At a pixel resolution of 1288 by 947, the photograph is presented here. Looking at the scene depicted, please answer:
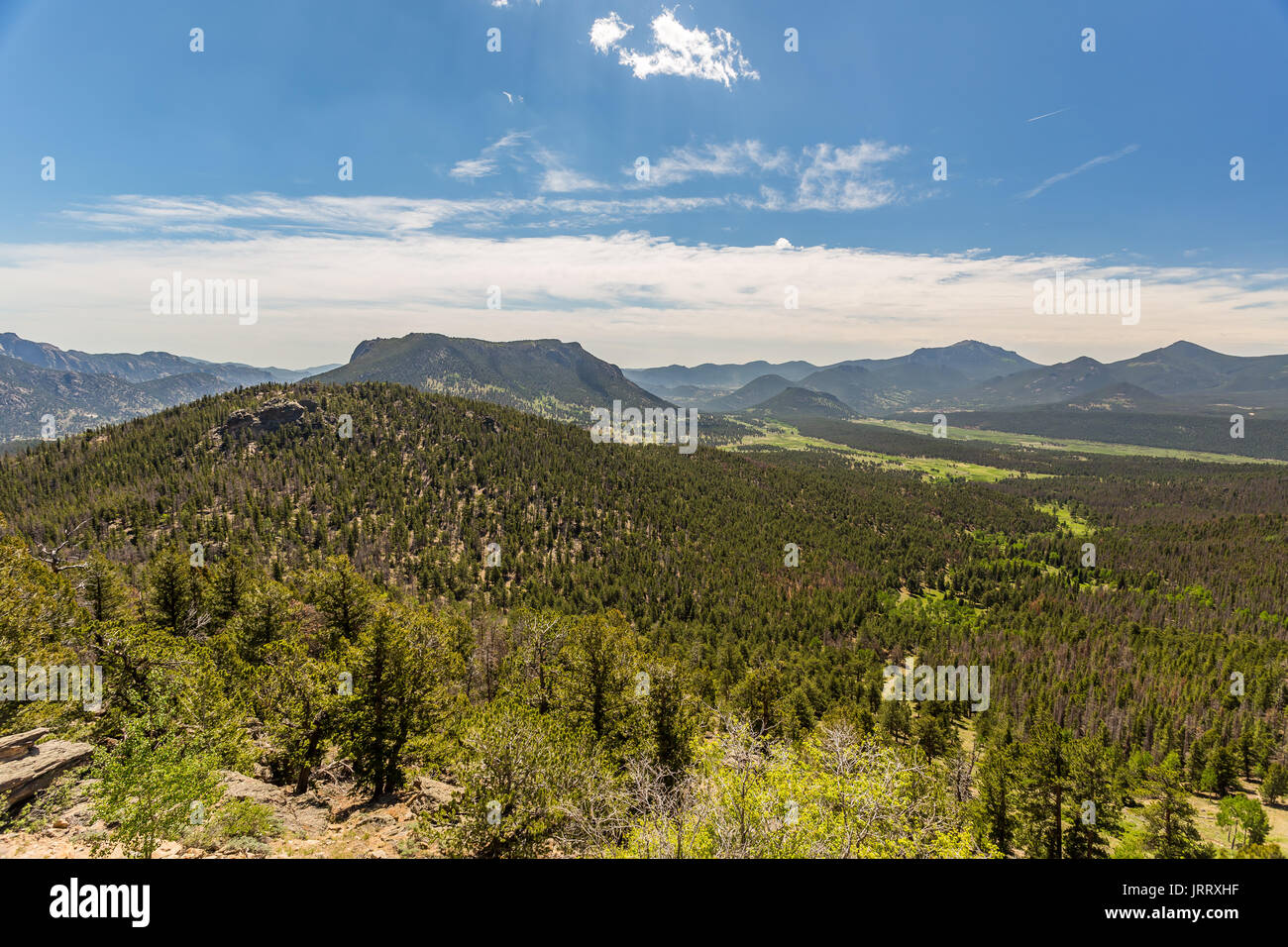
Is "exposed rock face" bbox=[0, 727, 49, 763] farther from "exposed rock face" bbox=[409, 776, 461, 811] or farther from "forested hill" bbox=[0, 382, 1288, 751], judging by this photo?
"forested hill" bbox=[0, 382, 1288, 751]

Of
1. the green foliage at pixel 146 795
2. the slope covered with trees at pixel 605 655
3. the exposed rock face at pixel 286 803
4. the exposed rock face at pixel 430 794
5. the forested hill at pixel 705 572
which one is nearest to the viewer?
the green foliage at pixel 146 795

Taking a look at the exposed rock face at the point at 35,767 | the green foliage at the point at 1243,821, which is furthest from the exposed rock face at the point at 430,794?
the green foliage at the point at 1243,821

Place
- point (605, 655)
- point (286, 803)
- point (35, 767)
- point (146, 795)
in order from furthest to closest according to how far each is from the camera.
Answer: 1. point (605, 655)
2. point (286, 803)
3. point (35, 767)
4. point (146, 795)

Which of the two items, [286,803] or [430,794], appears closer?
[286,803]

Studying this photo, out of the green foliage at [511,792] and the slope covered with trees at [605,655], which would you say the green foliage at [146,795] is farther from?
the green foliage at [511,792]

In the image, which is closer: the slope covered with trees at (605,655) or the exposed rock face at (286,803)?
the slope covered with trees at (605,655)

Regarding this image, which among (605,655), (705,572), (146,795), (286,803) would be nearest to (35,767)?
(146,795)

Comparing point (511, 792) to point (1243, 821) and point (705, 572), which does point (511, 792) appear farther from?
point (705, 572)

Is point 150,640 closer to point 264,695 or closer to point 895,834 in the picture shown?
point 264,695

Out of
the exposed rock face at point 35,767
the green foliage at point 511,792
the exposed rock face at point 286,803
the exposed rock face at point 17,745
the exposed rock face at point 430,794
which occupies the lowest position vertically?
the exposed rock face at point 430,794
